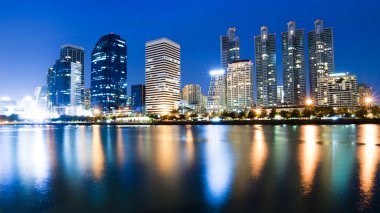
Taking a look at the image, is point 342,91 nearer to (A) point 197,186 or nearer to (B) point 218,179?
(B) point 218,179

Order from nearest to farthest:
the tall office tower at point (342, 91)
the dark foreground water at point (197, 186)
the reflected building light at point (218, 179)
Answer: the dark foreground water at point (197, 186)
the reflected building light at point (218, 179)
the tall office tower at point (342, 91)

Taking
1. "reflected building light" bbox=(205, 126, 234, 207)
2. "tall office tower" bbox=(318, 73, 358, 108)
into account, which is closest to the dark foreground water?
"reflected building light" bbox=(205, 126, 234, 207)

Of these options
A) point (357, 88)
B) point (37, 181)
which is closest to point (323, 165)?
point (37, 181)

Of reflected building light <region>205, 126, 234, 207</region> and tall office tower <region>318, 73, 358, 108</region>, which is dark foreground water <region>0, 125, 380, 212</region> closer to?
reflected building light <region>205, 126, 234, 207</region>

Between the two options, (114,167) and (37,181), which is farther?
(114,167)

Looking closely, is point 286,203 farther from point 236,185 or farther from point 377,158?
point 377,158

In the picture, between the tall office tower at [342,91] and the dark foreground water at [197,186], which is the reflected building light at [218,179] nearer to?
the dark foreground water at [197,186]

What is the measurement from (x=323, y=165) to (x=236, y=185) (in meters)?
8.27

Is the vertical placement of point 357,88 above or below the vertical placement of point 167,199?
above

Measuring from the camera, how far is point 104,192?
45.9 feet

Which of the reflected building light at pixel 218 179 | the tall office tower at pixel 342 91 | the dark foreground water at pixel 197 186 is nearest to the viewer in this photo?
the dark foreground water at pixel 197 186

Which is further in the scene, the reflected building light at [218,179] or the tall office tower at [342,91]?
the tall office tower at [342,91]

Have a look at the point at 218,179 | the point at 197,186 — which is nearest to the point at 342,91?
the point at 218,179

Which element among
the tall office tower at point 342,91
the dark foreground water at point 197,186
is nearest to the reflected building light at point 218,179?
the dark foreground water at point 197,186
